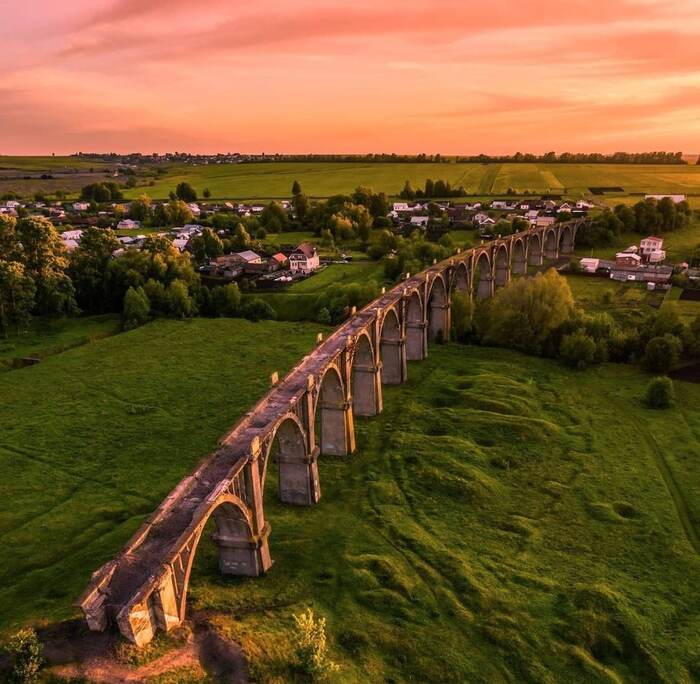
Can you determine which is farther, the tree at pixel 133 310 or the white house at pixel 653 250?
the white house at pixel 653 250

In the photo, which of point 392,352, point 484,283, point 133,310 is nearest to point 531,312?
point 392,352

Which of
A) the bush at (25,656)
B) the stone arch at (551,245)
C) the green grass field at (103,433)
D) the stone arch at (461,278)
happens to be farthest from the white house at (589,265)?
the bush at (25,656)

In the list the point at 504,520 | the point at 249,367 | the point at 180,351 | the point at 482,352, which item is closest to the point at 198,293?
the point at 180,351

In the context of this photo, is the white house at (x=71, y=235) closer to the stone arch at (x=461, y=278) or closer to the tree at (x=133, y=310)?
the tree at (x=133, y=310)

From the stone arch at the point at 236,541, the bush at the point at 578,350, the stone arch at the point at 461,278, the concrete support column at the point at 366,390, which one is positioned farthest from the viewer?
the stone arch at the point at 461,278

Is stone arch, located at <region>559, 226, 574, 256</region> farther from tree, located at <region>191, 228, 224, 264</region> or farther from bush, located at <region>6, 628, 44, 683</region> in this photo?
bush, located at <region>6, 628, 44, 683</region>

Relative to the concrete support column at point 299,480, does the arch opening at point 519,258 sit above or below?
above

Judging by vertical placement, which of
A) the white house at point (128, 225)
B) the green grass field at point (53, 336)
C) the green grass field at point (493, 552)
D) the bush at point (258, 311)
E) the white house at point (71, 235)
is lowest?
the green grass field at point (493, 552)
